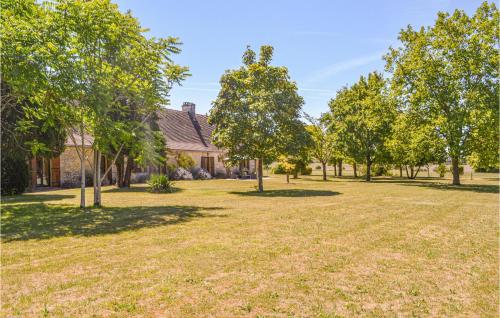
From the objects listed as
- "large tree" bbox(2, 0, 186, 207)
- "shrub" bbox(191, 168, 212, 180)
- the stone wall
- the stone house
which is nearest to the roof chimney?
the stone house

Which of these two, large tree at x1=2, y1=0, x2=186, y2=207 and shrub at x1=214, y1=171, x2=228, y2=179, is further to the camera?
shrub at x1=214, y1=171, x2=228, y2=179

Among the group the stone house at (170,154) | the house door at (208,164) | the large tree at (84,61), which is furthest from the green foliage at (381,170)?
the large tree at (84,61)

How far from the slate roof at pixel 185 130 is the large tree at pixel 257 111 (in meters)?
14.5

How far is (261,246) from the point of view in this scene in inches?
306

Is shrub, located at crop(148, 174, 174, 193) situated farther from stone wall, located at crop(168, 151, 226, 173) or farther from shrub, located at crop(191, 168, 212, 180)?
shrub, located at crop(191, 168, 212, 180)

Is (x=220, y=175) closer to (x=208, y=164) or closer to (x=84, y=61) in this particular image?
(x=208, y=164)

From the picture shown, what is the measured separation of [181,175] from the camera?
36.1 m

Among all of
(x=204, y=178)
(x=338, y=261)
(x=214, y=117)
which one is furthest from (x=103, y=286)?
(x=204, y=178)

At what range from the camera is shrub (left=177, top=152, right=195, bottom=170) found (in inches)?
1437

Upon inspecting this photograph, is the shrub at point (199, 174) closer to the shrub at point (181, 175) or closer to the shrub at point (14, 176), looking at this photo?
the shrub at point (181, 175)

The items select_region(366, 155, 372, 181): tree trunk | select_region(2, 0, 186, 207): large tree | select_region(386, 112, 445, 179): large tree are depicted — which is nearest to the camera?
select_region(2, 0, 186, 207): large tree

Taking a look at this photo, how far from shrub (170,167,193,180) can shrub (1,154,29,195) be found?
14.9m

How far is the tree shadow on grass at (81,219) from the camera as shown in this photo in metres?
9.73

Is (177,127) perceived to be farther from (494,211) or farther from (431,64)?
(494,211)
